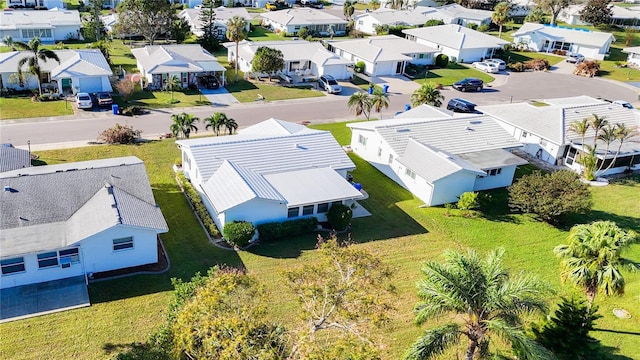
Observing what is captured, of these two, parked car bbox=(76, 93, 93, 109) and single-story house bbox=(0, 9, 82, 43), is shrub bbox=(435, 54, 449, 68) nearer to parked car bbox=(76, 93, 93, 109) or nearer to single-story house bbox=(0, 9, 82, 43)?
parked car bbox=(76, 93, 93, 109)

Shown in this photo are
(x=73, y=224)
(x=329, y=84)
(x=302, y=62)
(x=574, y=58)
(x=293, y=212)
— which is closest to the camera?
(x=73, y=224)

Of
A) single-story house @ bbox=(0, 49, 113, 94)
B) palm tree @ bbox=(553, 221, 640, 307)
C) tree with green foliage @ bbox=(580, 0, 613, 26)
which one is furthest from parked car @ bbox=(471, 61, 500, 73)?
palm tree @ bbox=(553, 221, 640, 307)

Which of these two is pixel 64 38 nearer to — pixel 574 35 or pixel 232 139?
pixel 232 139

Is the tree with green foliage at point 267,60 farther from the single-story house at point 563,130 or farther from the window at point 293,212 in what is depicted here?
the window at point 293,212

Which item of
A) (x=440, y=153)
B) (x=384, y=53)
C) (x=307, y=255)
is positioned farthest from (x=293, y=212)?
(x=384, y=53)

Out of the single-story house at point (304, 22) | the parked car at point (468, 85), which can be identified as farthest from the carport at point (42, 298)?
the single-story house at point (304, 22)

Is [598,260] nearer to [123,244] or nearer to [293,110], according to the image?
[123,244]
